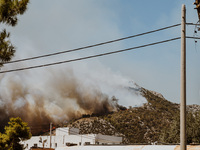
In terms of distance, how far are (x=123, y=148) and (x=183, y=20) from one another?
50.8ft

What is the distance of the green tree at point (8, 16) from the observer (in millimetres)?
18880

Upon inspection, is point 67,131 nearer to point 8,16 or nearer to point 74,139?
point 74,139

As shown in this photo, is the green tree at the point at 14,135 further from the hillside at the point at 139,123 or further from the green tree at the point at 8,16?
the hillside at the point at 139,123

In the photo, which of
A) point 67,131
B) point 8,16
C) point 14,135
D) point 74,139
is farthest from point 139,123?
point 8,16

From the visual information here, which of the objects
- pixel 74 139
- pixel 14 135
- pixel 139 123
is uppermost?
pixel 139 123

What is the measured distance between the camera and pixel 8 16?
63.1ft

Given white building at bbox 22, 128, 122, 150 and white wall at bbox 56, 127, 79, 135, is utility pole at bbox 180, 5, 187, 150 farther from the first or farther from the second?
white wall at bbox 56, 127, 79, 135

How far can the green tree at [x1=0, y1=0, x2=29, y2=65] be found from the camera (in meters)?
18.9

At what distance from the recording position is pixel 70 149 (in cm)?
3306

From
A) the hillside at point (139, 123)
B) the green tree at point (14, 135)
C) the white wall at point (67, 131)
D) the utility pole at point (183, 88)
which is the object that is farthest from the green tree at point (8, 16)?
the hillside at point (139, 123)

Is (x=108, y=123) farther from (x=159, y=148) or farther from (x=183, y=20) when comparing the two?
(x=183, y=20)

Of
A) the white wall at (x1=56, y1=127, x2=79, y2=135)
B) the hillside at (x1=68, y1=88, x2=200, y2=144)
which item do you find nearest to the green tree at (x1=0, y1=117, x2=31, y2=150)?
the white wall at (x1=56, y1=127, x2=79, y2=135)

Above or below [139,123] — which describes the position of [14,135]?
below

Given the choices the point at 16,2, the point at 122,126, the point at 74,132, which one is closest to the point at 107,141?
the point at 74,132
